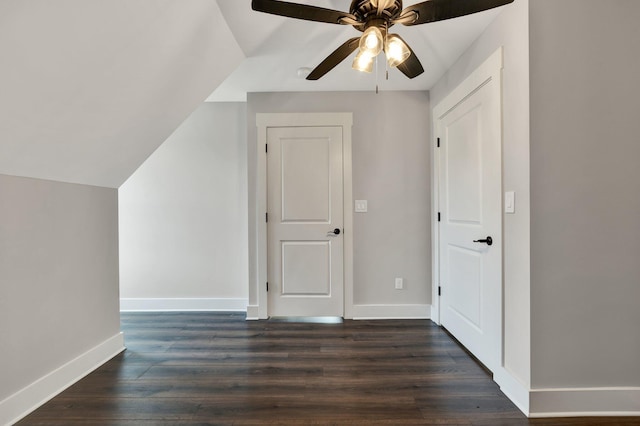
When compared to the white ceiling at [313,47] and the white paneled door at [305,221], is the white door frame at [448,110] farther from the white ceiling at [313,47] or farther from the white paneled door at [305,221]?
the white paneled door at [305,221]

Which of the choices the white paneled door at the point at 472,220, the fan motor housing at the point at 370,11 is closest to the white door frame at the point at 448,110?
the white paneled door at the point at 472,220

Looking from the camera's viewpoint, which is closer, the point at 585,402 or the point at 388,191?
the point at 585,402

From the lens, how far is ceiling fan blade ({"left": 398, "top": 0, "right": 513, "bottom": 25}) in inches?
51.9

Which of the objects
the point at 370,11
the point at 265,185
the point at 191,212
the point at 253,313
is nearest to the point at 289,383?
the point at 253,313

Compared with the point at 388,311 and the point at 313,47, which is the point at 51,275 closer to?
the point at 313,47

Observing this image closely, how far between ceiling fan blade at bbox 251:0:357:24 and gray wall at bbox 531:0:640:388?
1102 millimetres

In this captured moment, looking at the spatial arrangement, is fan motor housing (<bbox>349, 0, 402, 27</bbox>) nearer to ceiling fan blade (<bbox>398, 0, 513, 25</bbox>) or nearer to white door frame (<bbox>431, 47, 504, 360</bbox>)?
ceiling fan blade (<bbox>398, 0, 513, 25</bbox>)

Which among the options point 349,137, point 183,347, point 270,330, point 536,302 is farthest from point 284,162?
point 536,302

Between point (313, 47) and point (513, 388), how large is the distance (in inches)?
102

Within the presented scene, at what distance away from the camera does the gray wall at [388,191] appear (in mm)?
3309

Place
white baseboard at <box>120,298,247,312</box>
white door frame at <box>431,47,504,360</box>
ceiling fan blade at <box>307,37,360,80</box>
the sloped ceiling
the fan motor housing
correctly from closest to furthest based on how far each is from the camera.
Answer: the sloped ceiling
the fan motor housing
ceiling fan blade at <box>307,37,360,80</box>
white door frame at <box>431,47,504,360</box>
white baseboard at <box>120,298,247,312</box>

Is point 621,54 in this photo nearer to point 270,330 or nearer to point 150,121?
point 150,121

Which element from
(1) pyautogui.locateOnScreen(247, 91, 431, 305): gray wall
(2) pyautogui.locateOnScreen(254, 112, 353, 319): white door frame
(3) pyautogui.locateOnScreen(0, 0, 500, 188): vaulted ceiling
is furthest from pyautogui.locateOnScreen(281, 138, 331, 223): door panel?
(3) pyautogui.locateOnScreen(0, 0, 500, 188): vaulted ceiling

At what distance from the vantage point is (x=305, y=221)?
3324 millimetres
